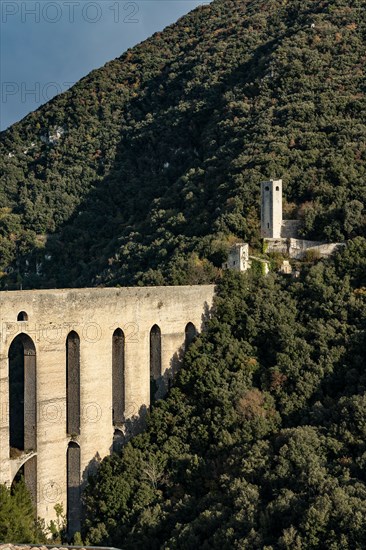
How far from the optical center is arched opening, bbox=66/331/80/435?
70.3 feet

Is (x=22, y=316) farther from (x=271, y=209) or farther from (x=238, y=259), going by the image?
(x=271, y=209)

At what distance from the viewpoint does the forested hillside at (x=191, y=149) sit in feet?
111

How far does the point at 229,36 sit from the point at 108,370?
42.5 metres

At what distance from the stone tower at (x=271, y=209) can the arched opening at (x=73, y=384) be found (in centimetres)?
1278

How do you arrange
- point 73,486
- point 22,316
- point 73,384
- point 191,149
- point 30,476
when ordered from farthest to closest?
1. point 191,149
2. point 73,384
3. point 73,486
4. point 30,476
5. point 22,316

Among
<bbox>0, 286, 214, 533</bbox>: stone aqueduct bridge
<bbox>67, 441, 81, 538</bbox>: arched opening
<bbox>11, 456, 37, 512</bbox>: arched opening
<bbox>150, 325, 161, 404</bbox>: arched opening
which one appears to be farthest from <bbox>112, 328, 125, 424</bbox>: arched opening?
<bbox>11, 456, 37, 512</bbox>: arched opening

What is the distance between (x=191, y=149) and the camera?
50.0 metres

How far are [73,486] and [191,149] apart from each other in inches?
1243

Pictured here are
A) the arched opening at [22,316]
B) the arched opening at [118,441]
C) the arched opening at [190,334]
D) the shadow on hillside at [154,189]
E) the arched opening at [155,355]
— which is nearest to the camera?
the arched opening at [22,316]

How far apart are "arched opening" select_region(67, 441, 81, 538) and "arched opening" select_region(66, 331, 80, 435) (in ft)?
1.65

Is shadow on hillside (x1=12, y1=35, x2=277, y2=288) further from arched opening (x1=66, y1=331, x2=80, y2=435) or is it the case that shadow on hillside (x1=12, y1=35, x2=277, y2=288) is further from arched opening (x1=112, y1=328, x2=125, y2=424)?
arched opening (x1=66, y1=331, x2=80, y2=435)

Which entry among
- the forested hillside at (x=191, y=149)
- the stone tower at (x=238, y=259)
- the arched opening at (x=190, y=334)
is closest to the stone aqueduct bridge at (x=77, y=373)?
the arched opening at (x=190, y=334)

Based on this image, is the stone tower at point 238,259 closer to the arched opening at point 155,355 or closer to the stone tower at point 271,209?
the stone tower at point 271,209

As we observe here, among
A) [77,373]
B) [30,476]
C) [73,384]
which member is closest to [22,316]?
[77,373]
